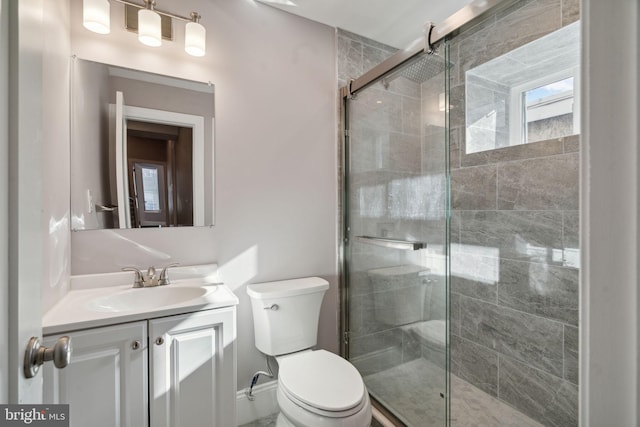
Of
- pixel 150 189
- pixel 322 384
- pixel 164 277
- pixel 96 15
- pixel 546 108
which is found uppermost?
pixel 96 15

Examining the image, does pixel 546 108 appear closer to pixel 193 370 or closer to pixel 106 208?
pixel 193 370

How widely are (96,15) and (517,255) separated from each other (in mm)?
2550

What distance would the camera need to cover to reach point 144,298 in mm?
1484

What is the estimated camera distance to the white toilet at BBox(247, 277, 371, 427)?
1.23m

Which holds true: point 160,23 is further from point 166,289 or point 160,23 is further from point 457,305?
point 457,305

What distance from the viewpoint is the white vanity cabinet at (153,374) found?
1104 millimetres

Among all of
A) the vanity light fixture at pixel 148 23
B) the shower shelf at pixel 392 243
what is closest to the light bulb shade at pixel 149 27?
the vanity light fixture at pixel 148 23

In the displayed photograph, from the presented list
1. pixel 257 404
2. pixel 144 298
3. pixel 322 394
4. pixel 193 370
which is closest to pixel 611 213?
pixel 322 394

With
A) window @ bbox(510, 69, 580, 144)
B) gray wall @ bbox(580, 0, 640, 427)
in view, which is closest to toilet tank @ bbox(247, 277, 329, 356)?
gray wall @ bbox(580, 0, 640, 427)

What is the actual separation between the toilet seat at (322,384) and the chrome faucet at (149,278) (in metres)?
0.73

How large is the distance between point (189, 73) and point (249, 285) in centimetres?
123

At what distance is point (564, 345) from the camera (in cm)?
167

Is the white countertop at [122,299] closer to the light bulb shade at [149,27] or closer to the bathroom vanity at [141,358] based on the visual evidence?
the bathroom vanity at [141,358]

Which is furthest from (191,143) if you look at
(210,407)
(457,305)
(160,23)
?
(457,305)
